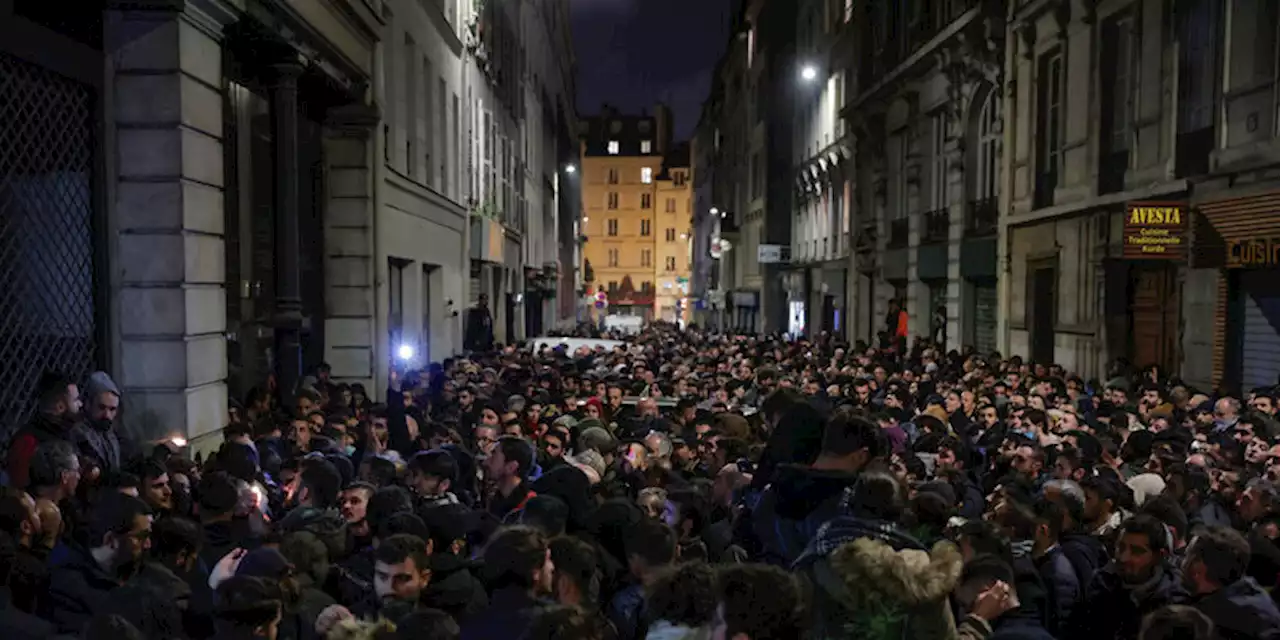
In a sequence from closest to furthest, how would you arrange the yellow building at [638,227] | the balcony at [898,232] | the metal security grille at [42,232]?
the metal security grille at [42,232] < the balcony at [898,232] < the yellow building at [638,227]

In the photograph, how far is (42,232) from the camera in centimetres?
931

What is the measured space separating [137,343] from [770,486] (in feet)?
23.0

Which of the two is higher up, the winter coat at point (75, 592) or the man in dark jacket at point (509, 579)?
the man in dark jacket at point (509, 579)

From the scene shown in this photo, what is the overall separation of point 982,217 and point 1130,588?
2093cm

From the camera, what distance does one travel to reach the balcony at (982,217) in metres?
24.2

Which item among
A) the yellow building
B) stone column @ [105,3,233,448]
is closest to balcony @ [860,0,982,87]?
stone column @ [105,3,233,448]

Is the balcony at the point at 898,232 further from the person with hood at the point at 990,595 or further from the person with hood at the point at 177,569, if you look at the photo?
the person with hood at the point at 177,569

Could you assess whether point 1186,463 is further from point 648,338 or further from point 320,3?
point 648,338

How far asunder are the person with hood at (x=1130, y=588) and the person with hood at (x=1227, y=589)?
175mm

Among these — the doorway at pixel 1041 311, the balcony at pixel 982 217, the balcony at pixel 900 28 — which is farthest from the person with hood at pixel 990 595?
the balcony at pixel 900 28

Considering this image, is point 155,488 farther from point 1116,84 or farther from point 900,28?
point 900,28

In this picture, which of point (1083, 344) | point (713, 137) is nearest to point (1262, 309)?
point (1083, 344)

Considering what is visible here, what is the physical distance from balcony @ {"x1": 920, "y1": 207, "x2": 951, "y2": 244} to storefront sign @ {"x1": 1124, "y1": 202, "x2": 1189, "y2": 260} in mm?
10567

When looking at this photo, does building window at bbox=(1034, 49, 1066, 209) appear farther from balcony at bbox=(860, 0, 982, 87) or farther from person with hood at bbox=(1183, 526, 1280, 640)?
person with hood at bbox=(1183, 526, 1280, 640)
